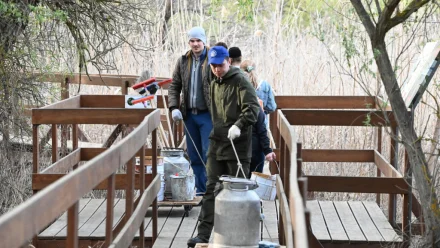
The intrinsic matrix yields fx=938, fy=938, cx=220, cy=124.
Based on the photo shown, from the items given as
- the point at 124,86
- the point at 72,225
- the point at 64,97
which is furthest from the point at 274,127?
the point at 72,225

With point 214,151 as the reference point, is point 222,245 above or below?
below

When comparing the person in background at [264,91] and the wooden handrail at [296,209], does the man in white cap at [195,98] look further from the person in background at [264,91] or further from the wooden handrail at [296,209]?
the wooden handrail at [296,209]

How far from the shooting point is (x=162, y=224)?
8.20 m

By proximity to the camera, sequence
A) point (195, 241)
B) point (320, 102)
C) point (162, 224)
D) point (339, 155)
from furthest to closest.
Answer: point (320, 102)
point (339, 155)
point (162, 224)
point (195, 241)

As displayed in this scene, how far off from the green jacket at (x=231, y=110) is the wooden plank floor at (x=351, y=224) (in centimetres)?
105

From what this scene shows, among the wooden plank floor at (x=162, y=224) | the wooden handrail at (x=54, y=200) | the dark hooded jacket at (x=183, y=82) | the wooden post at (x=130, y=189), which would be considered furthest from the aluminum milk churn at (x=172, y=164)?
the wooden handrail at (x=54, y=200)

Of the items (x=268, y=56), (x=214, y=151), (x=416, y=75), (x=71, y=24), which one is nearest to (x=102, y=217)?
(x=214, y=151)

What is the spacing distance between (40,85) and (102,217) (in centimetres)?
248

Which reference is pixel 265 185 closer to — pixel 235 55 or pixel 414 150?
pixel 235 55

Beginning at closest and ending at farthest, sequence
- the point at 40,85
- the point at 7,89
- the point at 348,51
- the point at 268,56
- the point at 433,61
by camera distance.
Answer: the point at 348,51 < the point at 433,61 < the point at 7,89 < the point at 40,85 < the point at 268,56

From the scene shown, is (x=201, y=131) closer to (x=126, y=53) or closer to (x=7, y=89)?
(x=7, y=89)

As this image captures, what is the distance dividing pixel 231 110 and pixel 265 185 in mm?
1881

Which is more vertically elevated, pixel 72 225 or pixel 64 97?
pixel 64 97

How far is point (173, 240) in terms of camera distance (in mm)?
7578
